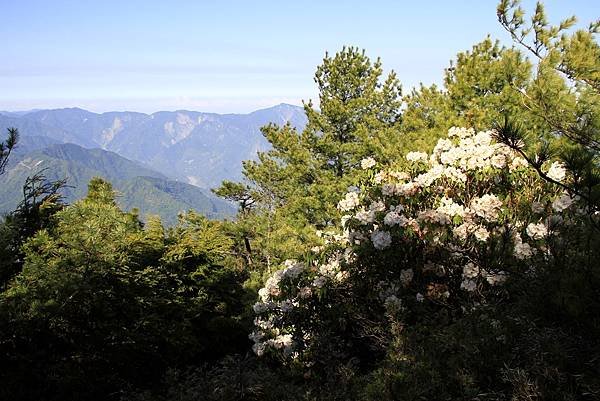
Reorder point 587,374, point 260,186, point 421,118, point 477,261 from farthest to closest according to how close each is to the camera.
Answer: point 260,186, point 421,118, point 477,261, point 587,374

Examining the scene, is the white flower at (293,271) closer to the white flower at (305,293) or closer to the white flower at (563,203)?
A: the white flower at (305,293)

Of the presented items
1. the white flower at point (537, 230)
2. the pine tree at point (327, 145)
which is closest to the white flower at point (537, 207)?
the white flower at point (537, 230)

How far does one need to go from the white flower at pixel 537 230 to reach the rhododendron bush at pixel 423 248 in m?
0.01

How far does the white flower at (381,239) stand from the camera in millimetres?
5668

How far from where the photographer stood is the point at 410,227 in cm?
561

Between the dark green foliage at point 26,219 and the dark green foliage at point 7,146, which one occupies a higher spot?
the dark green foliage at point 7,146

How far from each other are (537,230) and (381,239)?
1810mm

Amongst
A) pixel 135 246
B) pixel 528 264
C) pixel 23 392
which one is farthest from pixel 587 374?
pixel 135 246

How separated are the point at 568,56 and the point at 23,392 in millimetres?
9055

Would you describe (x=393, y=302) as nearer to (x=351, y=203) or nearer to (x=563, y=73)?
(x=351, y=203)

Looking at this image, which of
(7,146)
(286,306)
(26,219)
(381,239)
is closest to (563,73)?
(381,239)

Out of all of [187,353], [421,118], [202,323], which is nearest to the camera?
[187,353]

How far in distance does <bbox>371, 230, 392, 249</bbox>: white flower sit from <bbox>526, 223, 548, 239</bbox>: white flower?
1.62 metres

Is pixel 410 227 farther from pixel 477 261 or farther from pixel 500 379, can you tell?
pixel 500 379
